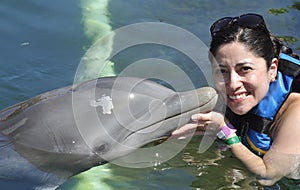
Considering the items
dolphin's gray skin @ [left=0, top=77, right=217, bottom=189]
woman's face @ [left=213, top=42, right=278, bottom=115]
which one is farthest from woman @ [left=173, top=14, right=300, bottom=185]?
dolphin's gray skin @ [left=0, top=77, right=217, bottom=189]

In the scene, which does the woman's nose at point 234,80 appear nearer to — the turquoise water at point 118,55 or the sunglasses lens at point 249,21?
the sunglasses lens at point 249,21

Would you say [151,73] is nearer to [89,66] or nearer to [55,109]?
[89,66]

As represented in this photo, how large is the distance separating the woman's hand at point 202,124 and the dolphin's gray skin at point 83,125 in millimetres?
73

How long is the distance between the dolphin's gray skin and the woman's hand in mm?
73

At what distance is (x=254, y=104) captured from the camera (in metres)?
5.86

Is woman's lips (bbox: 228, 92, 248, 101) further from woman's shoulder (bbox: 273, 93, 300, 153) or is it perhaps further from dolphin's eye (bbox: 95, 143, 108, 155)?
dolphin's eye (bbox: 95, 143, 108, 155)

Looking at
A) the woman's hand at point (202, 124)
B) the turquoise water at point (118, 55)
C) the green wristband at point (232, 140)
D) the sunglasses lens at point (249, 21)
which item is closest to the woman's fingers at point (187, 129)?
the woman's hand at point (202, 124)

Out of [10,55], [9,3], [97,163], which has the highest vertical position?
[9,3]

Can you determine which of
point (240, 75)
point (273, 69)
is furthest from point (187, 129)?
point (273, 69)

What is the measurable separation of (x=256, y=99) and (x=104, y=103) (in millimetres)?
1528

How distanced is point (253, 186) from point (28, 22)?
4855mm

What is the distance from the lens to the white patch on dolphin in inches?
211

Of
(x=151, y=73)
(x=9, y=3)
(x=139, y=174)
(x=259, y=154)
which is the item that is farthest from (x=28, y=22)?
(x=259, y=154)

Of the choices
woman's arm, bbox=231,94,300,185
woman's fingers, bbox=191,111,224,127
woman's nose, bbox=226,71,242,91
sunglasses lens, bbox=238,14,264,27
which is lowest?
woman's arm, bbox=231,94,300,185
